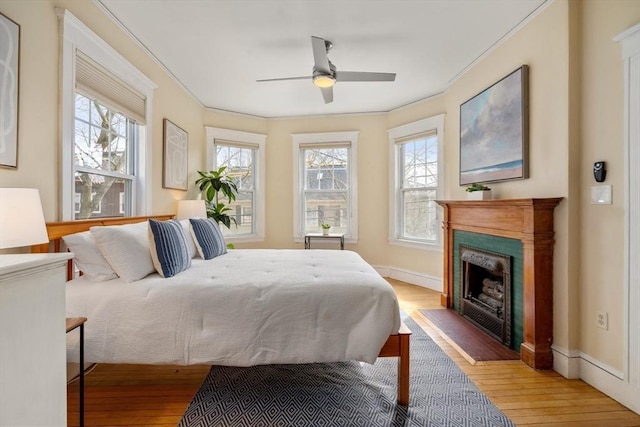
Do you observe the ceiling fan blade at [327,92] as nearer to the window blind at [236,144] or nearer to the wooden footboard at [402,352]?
the window blind at [236,144]

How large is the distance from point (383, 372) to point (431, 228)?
2543mm

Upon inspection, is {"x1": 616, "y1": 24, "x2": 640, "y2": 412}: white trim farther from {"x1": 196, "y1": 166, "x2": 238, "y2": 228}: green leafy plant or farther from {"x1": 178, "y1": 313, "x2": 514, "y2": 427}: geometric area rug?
{"x1": 196, "y1": 166, "x2": 238, "y2": 228}: green leafy plant

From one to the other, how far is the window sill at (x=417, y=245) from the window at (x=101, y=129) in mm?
3344

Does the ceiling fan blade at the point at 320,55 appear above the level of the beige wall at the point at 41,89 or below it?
above

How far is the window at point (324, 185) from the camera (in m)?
4.83

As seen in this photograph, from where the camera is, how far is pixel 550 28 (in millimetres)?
2242

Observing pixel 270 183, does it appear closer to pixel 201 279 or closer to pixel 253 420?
pixel 201 279

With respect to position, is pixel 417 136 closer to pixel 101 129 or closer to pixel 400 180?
pixel 400 180

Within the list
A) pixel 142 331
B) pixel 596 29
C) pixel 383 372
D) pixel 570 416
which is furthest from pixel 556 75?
pixel 142 331

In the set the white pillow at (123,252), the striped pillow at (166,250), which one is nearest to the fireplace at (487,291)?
the striped pillow at (166,250)

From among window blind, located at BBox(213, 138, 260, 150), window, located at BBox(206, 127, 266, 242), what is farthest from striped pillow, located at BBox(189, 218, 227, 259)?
window blind, located at BBox(213, 138, 260, 150)

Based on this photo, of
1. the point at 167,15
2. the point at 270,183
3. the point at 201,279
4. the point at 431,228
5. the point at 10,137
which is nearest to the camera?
the point at 10,137

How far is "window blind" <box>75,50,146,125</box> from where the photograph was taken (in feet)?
7.04

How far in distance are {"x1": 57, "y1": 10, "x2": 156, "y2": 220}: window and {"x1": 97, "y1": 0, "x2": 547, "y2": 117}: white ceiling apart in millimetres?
416
